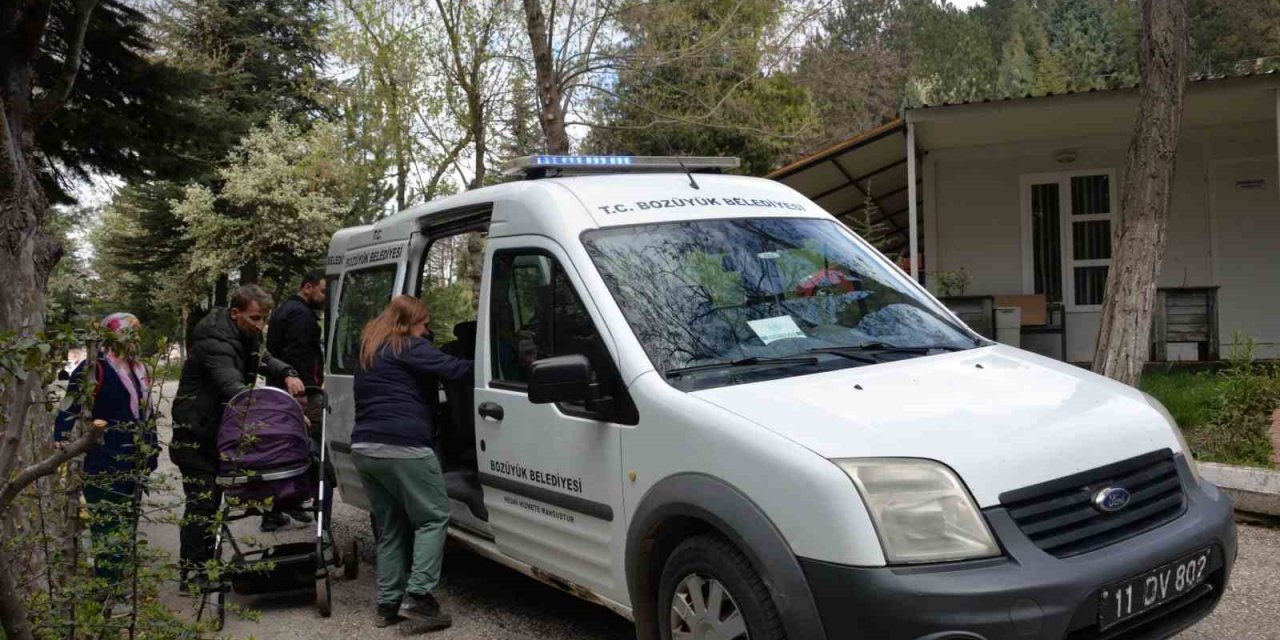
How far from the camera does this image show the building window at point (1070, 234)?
13.0 m

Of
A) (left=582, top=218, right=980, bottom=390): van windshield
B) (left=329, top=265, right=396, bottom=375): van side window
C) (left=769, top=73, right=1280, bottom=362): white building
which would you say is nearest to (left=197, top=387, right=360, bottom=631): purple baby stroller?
(left=329, top=265, right=396, bottom=375): van side window

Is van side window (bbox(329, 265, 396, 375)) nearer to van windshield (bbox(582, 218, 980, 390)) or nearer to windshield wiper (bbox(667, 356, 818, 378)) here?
van windshield (bbox(582, 218, 980, 390))

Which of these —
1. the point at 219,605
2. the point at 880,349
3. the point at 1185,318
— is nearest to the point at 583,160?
the point at 880,349

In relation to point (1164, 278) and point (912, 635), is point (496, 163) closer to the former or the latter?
point (1164, 278)

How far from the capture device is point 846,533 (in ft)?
9.52

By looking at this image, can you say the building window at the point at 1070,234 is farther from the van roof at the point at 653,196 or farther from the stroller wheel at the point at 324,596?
the stroller wheel at the point at 324,596

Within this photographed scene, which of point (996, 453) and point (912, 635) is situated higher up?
point (996, 453)

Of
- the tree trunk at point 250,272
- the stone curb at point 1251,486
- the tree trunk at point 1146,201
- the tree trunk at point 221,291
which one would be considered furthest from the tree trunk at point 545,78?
the tree trunk at point 221,291

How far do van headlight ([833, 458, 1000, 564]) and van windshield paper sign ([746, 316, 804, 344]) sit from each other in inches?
41.3

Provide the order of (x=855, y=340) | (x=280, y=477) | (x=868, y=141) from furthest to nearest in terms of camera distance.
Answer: (x=868, y=141), (x=280, y=477), (x=855, y=340)

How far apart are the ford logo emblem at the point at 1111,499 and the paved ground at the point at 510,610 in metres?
1.60

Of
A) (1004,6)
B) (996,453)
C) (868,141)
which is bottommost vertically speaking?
(996,453)

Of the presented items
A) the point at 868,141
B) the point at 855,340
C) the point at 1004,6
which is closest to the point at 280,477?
the point at 855,340

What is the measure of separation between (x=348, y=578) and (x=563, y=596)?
1.54 meters
